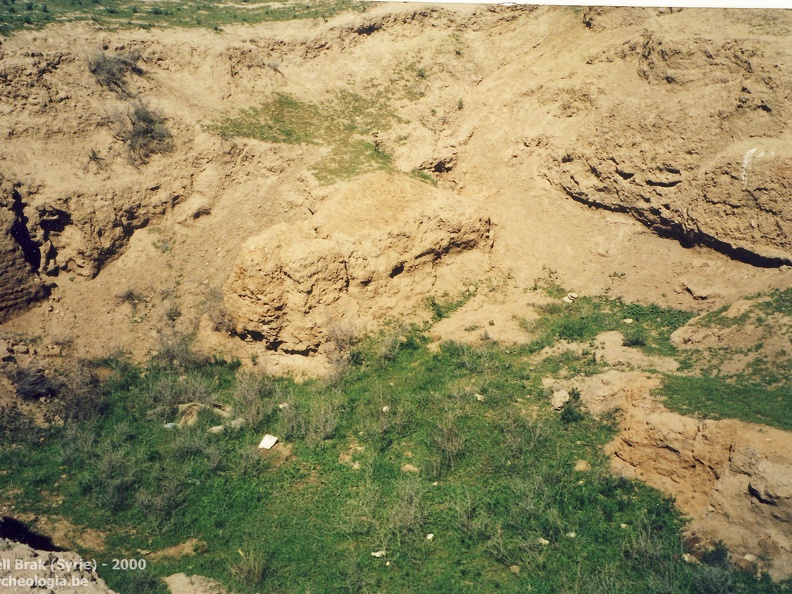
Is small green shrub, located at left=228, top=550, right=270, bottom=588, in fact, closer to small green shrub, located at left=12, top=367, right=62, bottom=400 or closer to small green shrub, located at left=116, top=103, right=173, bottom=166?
small green shrub, located at left=12, top=367, right=62, bottom=400

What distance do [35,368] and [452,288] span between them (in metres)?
10.1

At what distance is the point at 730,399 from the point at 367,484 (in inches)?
268

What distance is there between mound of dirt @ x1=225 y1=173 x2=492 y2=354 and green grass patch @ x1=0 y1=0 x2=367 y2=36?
9263mm

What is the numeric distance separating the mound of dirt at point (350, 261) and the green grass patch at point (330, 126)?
4.26 feet

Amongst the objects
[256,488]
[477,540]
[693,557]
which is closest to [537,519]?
[477,540]

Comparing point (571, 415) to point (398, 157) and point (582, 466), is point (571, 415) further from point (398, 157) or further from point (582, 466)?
point (398, 157)

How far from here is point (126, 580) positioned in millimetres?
8695

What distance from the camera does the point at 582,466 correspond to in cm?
1030

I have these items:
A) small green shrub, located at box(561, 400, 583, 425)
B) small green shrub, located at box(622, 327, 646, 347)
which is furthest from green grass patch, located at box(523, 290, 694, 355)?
small green shrub, located at box(561, 400, 583, 425)

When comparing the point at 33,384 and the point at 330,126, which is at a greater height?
the point at 330,126

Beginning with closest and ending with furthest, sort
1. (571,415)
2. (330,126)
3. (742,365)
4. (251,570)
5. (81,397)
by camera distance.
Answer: (251,570), (571,415), (742,365), (81,397), (330,126)

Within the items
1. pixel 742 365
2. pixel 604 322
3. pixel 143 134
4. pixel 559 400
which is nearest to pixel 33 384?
pixel 143 134

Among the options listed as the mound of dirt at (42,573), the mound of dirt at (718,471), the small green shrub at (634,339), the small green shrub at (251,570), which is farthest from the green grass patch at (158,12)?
the mound of dirt at (718,471)

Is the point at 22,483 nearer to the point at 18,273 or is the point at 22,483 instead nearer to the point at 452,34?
the point at 18,273
